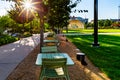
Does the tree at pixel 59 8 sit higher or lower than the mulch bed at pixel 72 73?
higher

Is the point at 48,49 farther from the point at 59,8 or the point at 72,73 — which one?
→ the point at 59,8

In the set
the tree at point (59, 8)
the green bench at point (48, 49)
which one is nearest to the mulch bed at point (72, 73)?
the green bench at point (48, 49)

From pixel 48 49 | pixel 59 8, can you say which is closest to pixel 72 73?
pixel 48 49

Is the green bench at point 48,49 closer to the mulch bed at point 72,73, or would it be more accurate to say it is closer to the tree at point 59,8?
the mulch bed at point 72,73

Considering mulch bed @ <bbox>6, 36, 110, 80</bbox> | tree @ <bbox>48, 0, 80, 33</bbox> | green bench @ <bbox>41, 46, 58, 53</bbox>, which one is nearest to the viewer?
mulch bed @ <bbox>6, 36, 110, 80</bbox>

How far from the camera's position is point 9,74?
10.6m

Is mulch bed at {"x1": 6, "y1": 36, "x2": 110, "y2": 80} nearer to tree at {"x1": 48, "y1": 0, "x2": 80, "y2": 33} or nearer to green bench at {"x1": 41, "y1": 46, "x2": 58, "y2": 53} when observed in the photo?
green bench at {"x1": 41, "y1": 46, "x2": 58, "y2": 53}

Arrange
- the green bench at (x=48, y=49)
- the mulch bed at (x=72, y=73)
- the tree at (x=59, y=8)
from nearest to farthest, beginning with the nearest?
the mulch bed at (x=72, y=73), the green bench at (x=48, y=49), the tree at (x=59, y=8)

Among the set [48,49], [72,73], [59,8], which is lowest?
[72,73]

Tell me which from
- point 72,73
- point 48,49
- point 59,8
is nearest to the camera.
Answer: point 72,73

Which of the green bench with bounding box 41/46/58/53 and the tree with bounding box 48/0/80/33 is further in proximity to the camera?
the tree with bounding box 48/0/80/33

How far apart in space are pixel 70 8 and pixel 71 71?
20.7m

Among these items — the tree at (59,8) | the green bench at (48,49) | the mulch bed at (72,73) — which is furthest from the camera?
the tree at (59,8)

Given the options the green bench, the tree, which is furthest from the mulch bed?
the tree
